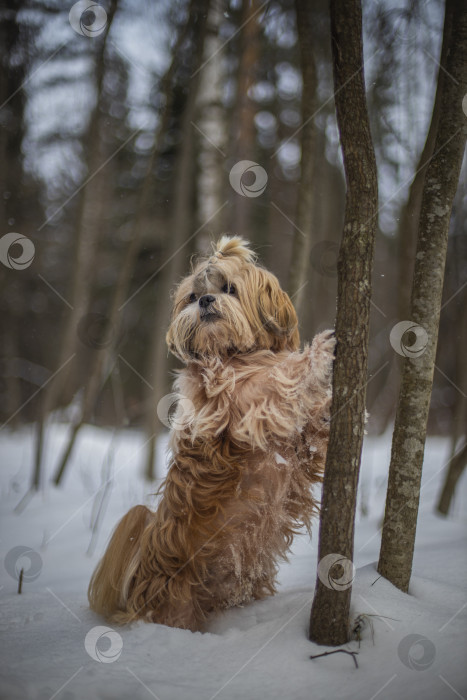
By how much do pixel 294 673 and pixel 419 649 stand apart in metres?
0.50

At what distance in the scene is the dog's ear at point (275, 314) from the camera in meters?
3.11

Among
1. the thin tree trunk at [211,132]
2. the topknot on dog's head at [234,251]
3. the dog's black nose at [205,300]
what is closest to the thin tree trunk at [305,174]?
the topknot on dog's head at [234,251]

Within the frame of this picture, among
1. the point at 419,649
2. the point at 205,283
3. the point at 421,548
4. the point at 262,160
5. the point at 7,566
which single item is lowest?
the point at 7,566

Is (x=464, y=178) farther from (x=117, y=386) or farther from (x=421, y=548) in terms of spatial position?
(x=117, y=386)

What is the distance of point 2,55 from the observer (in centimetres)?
697

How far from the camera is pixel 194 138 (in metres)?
7.49

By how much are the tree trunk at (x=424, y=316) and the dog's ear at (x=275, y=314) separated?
2.99 feet

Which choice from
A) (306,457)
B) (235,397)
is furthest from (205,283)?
(306,457)

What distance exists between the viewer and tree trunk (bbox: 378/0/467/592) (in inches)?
94.0

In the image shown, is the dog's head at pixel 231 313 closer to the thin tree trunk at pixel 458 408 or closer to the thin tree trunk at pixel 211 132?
the thin tree trunk at pixel 458 408

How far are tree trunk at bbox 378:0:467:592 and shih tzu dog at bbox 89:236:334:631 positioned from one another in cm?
44

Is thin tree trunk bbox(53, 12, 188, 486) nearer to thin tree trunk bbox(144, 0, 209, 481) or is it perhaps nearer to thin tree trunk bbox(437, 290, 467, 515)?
thin tree trunk bbox(144, 0, 209, 481)

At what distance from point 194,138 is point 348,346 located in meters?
6.44

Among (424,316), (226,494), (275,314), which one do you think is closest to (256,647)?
(226,494)
